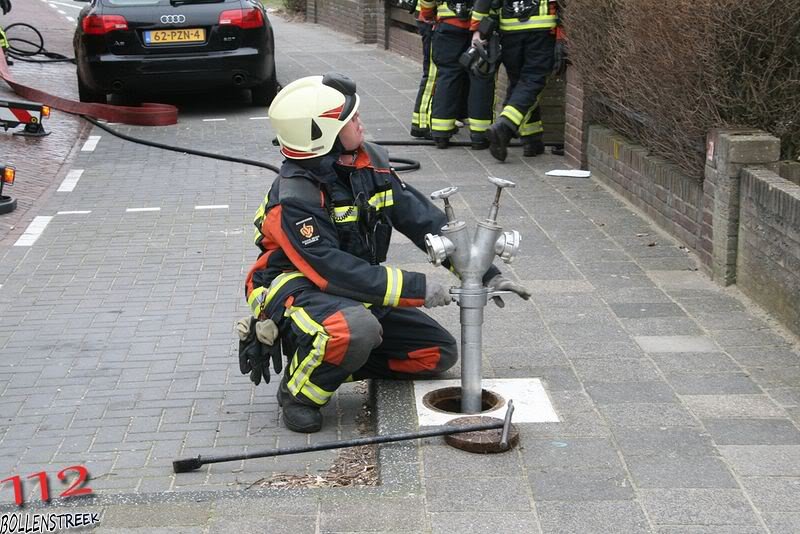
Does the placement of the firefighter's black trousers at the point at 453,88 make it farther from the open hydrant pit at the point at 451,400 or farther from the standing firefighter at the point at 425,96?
the open hydrant pit at the point at 451,400

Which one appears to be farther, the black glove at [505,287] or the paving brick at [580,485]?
the black glove at [505,287]

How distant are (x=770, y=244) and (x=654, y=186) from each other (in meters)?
2.09

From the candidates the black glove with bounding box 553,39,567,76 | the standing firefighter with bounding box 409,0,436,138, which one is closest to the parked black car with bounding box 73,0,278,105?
the standing firefighter with bounding box 409,0,436,138

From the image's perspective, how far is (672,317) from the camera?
21.2 feet

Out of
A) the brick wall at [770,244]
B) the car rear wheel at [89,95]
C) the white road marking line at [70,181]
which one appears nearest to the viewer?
the brick wall at [770,244]

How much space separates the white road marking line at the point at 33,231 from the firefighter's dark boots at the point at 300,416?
3.97 meters

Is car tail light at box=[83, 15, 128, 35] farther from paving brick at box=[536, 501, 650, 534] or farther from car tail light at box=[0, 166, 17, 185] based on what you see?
paving brick at box=[536, 501, 650, 534]

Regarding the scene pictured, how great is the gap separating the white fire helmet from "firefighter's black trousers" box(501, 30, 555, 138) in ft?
18.7

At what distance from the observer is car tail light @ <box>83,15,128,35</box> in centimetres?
→ 1319

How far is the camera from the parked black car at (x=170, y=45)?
1325cm

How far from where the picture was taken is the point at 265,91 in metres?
14.4

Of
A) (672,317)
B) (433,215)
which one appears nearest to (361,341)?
(433,215)

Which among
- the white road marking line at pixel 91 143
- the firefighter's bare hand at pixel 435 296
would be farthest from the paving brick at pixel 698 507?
the white road marking line at pixel 91 143

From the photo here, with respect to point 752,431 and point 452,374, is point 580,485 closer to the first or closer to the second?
point 752,431
